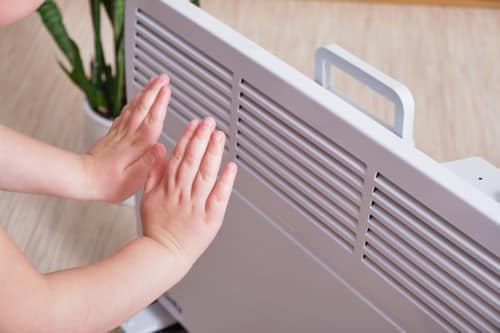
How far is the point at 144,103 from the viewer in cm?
103

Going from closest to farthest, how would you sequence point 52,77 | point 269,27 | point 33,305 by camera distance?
point 33,305
point 52,77
point 269,27

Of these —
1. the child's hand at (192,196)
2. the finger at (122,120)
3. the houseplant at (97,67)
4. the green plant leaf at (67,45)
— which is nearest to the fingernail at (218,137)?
the child's hand at (192,196)

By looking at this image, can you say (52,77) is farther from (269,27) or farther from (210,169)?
(210,169)

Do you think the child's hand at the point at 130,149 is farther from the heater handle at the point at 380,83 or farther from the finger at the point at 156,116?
the heater handle at the point at 380,83

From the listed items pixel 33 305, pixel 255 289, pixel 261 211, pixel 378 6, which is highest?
pixel 33 305

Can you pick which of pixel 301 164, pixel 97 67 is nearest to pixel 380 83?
pixel 301 164

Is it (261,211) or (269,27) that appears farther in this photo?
(269,27)

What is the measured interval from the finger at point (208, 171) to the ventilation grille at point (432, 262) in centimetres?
18

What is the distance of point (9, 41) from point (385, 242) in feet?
6.08

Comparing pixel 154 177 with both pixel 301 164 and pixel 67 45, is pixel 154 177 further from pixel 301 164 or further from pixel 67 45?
pixel 67 45

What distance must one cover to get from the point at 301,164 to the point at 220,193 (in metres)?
0.19

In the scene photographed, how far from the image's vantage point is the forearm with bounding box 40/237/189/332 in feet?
2.73

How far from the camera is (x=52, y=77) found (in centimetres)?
239

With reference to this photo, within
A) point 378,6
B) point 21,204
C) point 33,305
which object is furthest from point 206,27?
point 378,6
